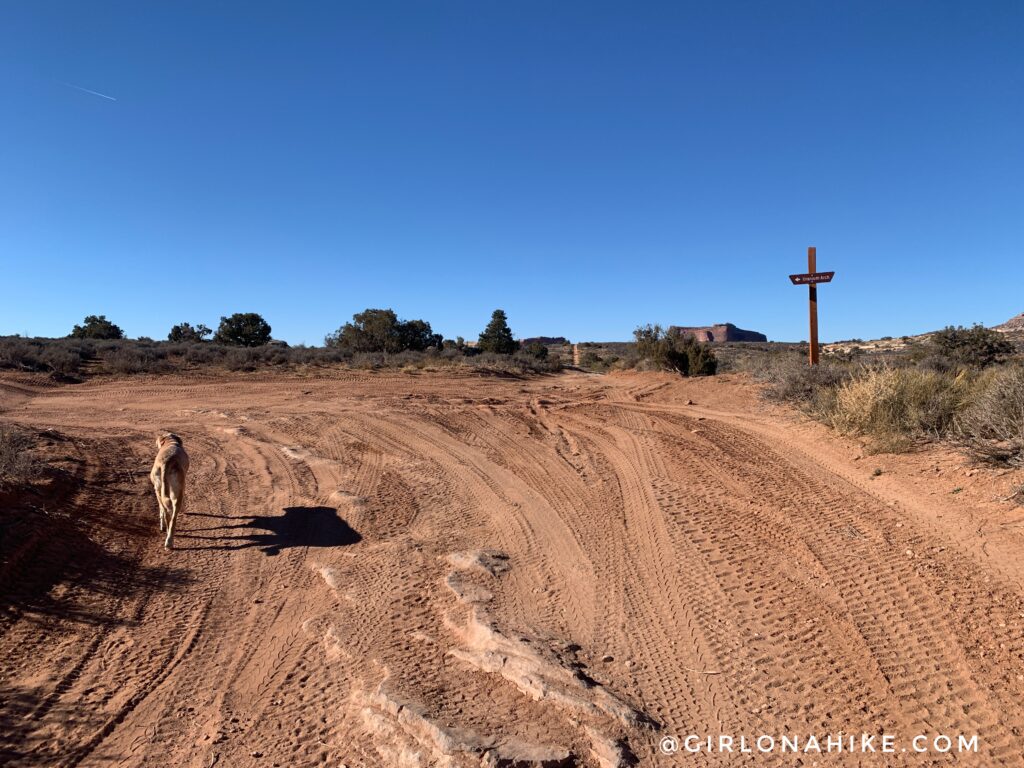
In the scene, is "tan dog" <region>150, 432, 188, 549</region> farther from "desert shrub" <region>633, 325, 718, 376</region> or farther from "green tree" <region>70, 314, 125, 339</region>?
"green tree" <region>70, 314, 125, 339</region>

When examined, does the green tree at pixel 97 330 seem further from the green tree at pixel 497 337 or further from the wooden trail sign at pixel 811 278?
the wooden trail sign at pixel 811 278

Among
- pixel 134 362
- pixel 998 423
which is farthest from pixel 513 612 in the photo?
pixel 134 362

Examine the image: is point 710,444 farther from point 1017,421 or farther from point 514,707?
point 514,707

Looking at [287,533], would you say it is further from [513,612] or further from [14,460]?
[14,460]

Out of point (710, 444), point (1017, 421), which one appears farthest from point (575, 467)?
point (1017, 421)

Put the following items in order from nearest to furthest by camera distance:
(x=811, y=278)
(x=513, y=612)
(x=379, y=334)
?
(x=513, y=612)
(x=811, y=278)
(x=379, y=334)

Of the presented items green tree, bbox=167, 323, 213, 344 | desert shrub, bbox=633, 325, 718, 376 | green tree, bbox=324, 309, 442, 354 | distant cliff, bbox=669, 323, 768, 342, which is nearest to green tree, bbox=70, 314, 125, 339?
green tree, bbox=167, 323, 213, 344

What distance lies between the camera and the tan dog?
20.7 feet

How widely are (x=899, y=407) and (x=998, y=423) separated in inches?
75.5

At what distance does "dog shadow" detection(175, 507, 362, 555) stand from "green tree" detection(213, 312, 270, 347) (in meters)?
38.2

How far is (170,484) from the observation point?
638 cm

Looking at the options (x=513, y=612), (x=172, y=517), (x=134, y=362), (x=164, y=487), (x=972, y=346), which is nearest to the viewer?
(x=513, y=612)

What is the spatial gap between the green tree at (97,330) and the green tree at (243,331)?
8054 millimetres

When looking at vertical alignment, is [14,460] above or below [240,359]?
below
